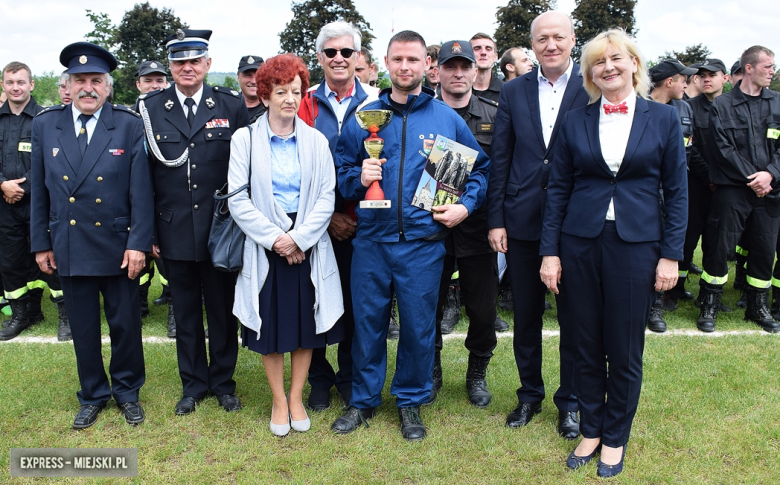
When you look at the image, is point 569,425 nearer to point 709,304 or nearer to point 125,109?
point 709,304

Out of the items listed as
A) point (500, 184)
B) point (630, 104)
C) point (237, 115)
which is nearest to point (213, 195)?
point (237, 115)

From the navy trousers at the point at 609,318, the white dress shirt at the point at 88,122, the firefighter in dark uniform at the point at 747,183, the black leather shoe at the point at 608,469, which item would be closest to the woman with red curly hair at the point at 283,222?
the white dress shirt at the point at 88,122

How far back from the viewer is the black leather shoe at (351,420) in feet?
13.6

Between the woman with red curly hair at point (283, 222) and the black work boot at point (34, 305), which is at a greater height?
the woman with red curly hair at point (283, 222)

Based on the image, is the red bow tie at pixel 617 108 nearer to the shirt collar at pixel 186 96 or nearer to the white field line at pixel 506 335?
the shirt collar at pixel 186 96

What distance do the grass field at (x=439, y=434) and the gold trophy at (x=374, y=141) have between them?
1.58m

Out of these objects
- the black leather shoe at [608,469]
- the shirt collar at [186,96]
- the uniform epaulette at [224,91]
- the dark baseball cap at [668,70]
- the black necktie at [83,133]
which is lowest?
the black leather shoe at [608,469]

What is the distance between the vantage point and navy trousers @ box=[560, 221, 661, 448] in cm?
342

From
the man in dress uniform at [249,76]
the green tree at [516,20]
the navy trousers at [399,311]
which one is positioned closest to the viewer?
the navy trousers at [399,311]

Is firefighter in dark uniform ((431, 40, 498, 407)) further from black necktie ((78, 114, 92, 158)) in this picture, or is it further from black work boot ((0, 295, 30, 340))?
black work boot ((0, 295, 30, 340))

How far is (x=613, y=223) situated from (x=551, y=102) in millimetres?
960

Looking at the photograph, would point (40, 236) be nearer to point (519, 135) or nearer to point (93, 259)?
point (93, 259)

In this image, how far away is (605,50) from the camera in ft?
11.1

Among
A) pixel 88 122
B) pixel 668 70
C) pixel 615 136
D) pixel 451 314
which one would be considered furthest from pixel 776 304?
pixel 88 122
